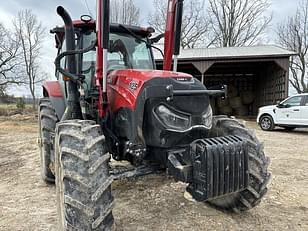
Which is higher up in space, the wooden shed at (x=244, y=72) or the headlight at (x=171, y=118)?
the wooden shed at (x=244, y=72)

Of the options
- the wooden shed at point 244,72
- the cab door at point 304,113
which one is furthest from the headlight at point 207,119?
the wooden shed at point 244,72

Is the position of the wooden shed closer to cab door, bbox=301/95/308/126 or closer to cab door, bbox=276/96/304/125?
cab door, bbox=276/96/304/125

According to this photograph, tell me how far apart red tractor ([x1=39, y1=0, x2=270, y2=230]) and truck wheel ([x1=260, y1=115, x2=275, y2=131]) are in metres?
10.3

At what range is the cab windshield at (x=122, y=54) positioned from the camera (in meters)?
3.84

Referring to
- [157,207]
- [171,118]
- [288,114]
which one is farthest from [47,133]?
[288,114]

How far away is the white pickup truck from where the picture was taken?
40.4ft

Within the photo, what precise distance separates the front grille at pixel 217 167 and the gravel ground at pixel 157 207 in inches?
28.6

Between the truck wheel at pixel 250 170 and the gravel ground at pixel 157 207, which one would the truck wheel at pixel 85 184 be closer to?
the gravel ground at pixel 157 207

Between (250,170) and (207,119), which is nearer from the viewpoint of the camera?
(207,119)

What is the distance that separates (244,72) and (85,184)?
2029cm

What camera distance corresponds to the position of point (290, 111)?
41.2ft

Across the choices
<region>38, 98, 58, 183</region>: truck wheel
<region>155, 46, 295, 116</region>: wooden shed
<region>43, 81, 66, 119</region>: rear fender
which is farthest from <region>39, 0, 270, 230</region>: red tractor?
<region>155, 46, 295, 116</region>: wooden shed

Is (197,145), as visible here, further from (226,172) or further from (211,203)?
→ (211,203)

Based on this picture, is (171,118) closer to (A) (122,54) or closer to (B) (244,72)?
(A) (122,54)
